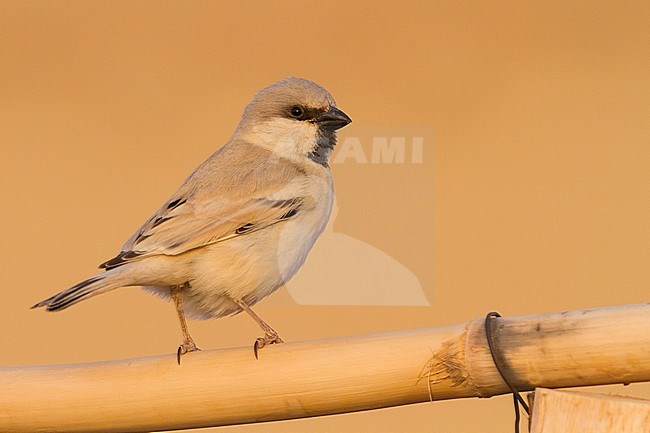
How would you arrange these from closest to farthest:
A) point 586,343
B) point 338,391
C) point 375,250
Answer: point 586,343 → point 338,391 → point 375,250

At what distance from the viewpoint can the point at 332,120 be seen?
107 inches

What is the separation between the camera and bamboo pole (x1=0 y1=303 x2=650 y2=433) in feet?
5.84

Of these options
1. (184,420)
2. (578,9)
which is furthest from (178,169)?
(184,420)

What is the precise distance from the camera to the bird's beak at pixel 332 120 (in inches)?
107

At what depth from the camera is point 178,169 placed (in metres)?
4.70

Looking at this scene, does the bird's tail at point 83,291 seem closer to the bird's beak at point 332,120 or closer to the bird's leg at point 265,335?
the bird's leg at point 265,335

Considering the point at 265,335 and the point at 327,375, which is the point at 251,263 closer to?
the point at 265,335

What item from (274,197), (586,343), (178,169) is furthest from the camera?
(178,169)

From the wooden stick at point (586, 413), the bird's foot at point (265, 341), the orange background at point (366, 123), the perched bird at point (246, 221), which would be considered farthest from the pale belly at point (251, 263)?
the orange background at point (366, 123)

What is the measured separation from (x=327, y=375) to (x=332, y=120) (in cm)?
85

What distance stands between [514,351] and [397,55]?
301 cm

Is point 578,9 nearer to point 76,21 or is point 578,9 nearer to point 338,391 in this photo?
point 76,21
